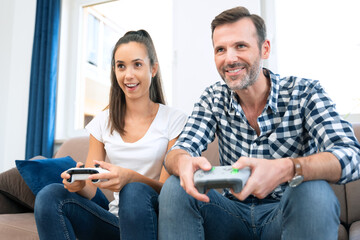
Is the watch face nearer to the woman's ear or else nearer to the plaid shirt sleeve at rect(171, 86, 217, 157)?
the plaid shirt sleeve at rect(171, 86, 217, 157)

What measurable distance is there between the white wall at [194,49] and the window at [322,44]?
0.40 m

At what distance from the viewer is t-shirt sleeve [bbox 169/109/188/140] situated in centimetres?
148

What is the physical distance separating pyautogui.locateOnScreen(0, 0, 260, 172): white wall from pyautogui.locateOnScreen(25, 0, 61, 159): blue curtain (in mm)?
188

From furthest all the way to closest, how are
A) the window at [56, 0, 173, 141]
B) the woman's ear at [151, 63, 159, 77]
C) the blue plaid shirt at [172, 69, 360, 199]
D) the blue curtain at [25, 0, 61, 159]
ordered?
the window at [56, 0, 173, 141] → the blue curtain at [25, 0, 61, 159] → the woman's ear at [151, 63, 159, 77] → the blue plaid shirt at [172, 69, 360, 199]

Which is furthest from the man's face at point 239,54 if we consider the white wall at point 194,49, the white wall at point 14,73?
the white wall at point 14,73

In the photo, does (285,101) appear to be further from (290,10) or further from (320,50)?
(290,10)

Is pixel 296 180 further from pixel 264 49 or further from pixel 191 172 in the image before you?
pixel 264 49

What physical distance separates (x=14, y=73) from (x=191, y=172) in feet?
9.43

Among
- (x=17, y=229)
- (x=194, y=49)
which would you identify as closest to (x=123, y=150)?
(x=17, y=229)

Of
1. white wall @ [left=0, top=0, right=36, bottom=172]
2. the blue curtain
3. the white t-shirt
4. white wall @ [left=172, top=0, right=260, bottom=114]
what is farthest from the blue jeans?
white wall @ [left=0, top=0, right=36, bottom=172]

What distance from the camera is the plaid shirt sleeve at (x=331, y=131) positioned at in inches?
35.8

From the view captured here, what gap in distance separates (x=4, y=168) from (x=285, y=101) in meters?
2.82

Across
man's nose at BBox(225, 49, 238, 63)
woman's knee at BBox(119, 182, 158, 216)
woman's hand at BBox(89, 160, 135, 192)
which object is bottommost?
woman's knee at BBox(119, 182, 158, 216)

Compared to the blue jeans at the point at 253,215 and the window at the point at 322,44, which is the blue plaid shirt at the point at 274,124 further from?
the window at the point at 322,44
